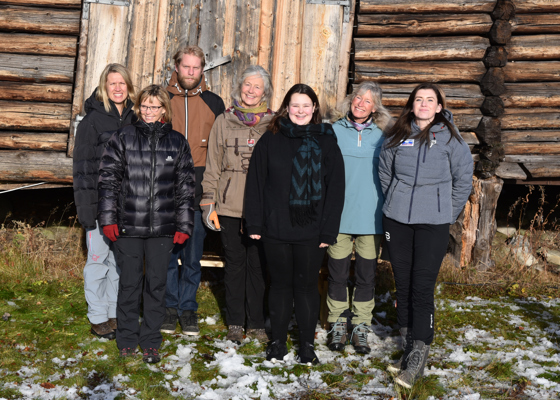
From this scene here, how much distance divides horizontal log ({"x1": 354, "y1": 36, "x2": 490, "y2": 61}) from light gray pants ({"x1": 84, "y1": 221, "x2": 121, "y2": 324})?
144 inches

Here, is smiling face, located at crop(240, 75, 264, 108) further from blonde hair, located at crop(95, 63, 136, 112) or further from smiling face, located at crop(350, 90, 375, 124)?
blonde hair, located at crop(95, 63, 136, 112)

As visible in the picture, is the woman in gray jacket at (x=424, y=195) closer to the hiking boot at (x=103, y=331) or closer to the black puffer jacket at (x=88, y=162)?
the black puffer jacket at (x=88, y=162)

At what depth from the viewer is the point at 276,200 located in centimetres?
372

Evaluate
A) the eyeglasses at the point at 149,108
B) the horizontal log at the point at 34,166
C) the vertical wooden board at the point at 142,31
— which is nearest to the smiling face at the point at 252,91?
the eyeglasses at the point at 149,108

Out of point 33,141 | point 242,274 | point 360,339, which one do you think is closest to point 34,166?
point 33,141

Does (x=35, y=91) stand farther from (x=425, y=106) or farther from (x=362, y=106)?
(x=425, y=106)

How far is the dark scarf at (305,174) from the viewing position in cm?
367

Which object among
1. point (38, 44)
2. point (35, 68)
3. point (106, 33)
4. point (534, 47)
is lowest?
point (35, 68)

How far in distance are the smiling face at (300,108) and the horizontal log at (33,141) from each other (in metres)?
3.24

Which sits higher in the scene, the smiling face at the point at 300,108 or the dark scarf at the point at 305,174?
the smiling face at the point at 300,108

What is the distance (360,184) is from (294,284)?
1.00 meters

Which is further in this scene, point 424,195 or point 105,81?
point 105,81

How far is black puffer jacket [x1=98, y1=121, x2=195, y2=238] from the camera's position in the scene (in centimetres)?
369

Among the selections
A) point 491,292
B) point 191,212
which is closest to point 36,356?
point 191,212
